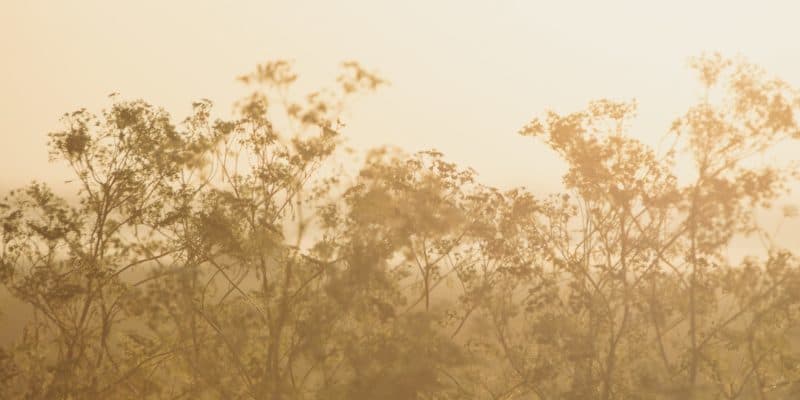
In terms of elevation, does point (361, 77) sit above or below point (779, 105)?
above

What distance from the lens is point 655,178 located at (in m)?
28.0

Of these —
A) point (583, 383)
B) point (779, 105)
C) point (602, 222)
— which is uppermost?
point (779, 105)

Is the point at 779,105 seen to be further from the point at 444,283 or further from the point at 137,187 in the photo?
the point at 137,187

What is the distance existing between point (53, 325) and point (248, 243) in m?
6.88

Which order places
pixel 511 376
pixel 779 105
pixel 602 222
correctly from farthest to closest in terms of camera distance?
pixel 511 376
pixel 602 222
pixel 779 105

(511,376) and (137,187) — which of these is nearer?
(137,187)

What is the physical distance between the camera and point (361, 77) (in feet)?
89.0

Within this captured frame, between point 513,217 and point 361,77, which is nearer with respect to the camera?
point 361,77

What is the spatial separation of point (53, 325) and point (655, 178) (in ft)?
66.2

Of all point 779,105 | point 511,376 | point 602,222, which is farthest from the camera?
point 511,376

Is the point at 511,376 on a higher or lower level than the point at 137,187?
lower

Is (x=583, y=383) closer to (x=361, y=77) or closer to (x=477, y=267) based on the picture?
(x=477, y=267)

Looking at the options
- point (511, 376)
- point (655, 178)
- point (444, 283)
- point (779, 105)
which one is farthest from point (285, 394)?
point (779, 105)

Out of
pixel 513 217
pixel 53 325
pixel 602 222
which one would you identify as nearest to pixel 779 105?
pixel 602 222
